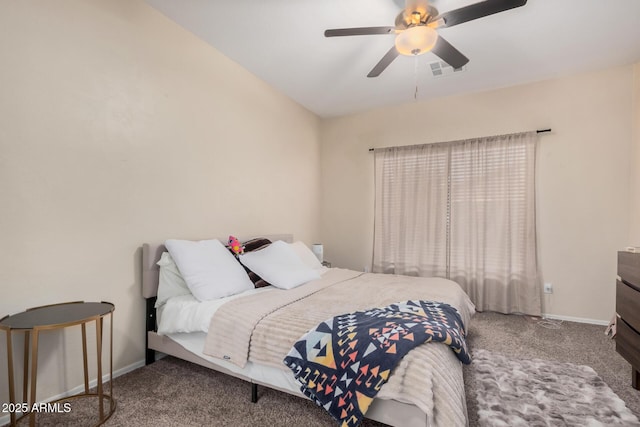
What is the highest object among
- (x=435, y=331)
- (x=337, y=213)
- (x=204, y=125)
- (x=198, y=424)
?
(x=204, y=125)

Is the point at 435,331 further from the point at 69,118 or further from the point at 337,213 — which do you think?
the point at 337,213

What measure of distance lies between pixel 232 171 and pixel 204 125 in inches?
20.1

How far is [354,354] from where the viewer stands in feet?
4.50

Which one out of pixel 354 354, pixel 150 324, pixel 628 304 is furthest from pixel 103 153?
pixel 628 304

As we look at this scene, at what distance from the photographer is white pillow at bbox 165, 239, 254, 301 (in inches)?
84.2

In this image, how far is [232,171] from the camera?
306 cm

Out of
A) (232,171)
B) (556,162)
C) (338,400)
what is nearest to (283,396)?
(338,400)

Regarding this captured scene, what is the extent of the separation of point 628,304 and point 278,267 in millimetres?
2430

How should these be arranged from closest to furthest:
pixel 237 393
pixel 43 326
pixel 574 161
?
pixel 43 326, pixel 237 393, pixel 574 161

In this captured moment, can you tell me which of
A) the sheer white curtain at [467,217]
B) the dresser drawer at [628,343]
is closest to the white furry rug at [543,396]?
the dresser drawer at [628,343]

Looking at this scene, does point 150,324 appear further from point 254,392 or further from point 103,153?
point 103,153

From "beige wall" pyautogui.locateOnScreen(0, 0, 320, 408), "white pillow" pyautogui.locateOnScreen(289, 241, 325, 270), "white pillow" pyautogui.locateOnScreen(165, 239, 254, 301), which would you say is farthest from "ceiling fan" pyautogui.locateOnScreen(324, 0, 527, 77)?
"white pillow" pyautogui.locateOnScreen(289, 241, 325, 270)

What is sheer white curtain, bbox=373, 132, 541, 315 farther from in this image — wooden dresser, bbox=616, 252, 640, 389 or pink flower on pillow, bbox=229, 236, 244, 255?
pink flower on pillow, bbox=229, 236, 244, 255

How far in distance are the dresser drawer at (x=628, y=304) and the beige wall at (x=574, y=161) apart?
128 centimetres
